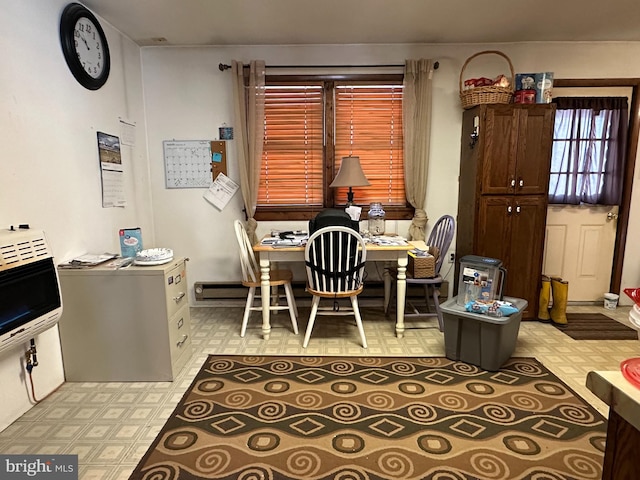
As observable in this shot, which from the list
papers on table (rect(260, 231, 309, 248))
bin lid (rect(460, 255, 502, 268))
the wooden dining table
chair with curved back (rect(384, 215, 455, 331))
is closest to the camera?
bin lid (rect(460, 255, 502, 268))

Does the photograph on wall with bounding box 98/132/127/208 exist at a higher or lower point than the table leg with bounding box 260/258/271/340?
higher

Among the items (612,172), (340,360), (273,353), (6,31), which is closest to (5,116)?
(6,31)

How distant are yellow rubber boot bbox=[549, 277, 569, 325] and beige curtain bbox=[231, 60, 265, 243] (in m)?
2.68

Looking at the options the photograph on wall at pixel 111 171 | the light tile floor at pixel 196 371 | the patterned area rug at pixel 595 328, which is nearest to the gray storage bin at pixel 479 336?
the light tile floor at pixel 196 371

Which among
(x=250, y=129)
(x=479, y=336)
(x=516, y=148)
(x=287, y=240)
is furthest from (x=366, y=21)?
(x=479, y=336)

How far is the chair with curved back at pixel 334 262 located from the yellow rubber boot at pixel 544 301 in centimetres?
168

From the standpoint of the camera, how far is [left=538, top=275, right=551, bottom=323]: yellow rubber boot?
326 centimetres

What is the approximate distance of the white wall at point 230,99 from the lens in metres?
3.35

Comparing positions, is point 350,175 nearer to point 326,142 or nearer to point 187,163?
point 326,142

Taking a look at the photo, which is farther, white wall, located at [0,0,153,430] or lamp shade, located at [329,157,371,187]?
lamp shade, located at [329,157,371,187]

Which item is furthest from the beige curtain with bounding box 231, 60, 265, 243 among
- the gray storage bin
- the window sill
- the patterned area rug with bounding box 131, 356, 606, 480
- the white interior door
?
the white interior door

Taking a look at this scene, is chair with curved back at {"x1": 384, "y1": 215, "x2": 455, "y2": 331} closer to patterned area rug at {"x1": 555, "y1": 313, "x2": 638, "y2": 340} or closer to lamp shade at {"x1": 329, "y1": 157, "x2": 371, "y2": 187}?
lamp shade at {"x1": 329, "y1": 157, "x2": 371, "y2": 187}

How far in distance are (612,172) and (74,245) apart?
4473 mm

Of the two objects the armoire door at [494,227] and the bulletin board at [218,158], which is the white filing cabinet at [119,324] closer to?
the bulletin board at [218,158]
